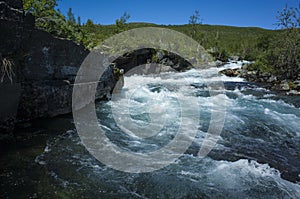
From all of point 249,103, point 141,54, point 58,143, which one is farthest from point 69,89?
point 141,54

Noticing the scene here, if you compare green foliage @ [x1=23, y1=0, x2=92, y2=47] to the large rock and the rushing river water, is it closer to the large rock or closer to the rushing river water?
the large rock

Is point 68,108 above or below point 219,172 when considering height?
above

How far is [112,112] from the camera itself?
27.9ft

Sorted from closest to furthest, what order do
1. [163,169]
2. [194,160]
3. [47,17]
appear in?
1. [163,169]
2. [194,160]
3. [47,17]

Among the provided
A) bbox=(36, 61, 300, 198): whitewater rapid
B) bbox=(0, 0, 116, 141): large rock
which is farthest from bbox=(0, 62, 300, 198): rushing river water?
bbox=(0, 0, 116, 141): large rock

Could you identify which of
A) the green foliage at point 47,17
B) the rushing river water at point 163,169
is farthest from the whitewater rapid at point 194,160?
the green foliage at point 47,17

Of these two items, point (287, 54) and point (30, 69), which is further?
point (287, 54)

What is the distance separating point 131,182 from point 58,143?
2.50 metres

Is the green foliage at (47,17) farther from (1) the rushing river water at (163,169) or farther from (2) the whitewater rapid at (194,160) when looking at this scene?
(1) the rushing river water at (163,169)

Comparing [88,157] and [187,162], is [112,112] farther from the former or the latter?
[187,162]

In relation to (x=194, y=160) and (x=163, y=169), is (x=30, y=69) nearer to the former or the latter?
(x=163, y=169)

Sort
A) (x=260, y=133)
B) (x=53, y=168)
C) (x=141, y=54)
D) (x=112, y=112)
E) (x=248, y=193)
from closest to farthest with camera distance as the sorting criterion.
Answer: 1. (x=248, y=193)
2. (x=53, y=168)
3. (x=260, y=133)
4. (x=112, y=112)
5. (x=141, y=54)

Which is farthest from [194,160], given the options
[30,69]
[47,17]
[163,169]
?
[47,17]

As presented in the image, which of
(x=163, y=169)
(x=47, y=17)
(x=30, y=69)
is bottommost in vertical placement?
(x=163, y=169)
